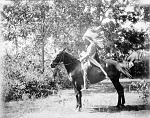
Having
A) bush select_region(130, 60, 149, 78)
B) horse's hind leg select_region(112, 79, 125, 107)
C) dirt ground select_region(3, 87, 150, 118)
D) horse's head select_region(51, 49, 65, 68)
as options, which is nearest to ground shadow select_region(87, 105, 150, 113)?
dirt ground select_region(3, 87, 150, 118)

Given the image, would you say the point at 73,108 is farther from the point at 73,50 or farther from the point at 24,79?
the point at 24,79

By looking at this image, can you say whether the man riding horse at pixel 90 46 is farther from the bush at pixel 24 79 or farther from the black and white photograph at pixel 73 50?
the bush at pixel 24 79

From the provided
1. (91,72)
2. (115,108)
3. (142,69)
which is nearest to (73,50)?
(91,72)

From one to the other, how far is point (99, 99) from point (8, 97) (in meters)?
2.56

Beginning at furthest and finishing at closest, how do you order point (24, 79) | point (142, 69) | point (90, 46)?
point (142, 69), point (24, 79), point (90, 46)

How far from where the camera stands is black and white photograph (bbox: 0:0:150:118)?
5.53 metres

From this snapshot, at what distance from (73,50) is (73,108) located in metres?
1.52

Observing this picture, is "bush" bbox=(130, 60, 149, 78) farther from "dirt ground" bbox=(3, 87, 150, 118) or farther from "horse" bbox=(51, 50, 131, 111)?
"dirt ground" bbox=(3, 87, 150, 118)

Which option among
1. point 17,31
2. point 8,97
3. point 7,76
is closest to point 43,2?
point 17,31

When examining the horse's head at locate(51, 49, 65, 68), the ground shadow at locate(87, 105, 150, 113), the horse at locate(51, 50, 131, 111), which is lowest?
the ground shadow at locate(87, 105, 150, 113)

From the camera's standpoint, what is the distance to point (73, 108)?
569 centimetres

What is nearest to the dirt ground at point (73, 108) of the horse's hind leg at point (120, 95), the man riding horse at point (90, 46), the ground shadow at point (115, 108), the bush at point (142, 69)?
the ground shadow at point (115, 108)

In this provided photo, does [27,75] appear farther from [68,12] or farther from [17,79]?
[68,12]

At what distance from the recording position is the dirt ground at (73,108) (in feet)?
16.8
